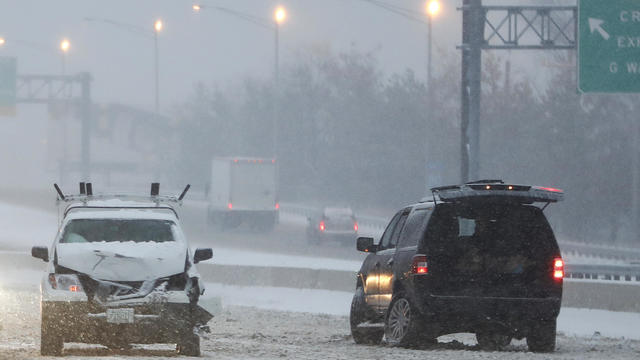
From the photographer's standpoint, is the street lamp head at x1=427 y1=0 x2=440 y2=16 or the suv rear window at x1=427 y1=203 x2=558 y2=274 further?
the street lamp head at x1=427 y1=0 x2=440 y2=16

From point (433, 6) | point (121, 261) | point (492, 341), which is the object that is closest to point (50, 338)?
point (121, 261)

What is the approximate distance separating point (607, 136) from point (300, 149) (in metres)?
42.9

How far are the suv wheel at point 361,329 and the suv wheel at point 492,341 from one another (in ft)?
3.83

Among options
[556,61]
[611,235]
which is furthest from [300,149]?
[611,235]

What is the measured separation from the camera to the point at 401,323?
1479 cm

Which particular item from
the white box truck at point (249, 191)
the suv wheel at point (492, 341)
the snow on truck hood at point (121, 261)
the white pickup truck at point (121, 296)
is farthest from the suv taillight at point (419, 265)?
the white box truck at point (249, 191)

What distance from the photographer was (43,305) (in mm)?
12984

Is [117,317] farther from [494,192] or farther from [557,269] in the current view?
[557,269]

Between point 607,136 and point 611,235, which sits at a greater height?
point 607,136

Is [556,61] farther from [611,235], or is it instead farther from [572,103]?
[611,235]

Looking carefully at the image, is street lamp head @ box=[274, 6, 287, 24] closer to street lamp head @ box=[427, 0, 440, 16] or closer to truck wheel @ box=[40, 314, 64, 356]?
street lamp head @ box=[427, 0, 440, 16]

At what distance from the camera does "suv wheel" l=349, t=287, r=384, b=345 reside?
16.2m

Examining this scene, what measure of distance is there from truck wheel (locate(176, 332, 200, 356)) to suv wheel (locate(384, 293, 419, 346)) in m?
2.36

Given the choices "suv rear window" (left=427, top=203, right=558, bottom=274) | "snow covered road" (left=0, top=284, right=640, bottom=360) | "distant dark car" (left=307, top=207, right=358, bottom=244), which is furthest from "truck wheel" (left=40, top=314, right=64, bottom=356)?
"distant dark car" (left=307, top=207, right=358, bottom=244)
